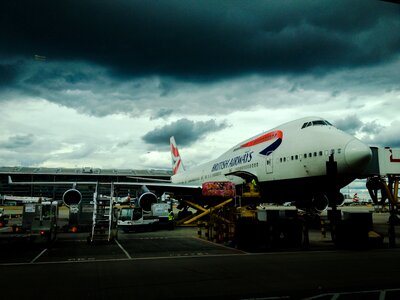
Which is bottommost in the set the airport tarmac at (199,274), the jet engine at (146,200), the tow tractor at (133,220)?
the airport tarmac at (199,274)

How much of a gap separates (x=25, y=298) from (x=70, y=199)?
17.3 metres

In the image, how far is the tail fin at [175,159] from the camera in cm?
5101

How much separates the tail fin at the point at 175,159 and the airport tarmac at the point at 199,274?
35978 mm

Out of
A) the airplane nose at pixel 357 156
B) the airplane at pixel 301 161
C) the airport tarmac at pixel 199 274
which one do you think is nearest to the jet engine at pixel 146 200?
the airplane at pixel 301 161

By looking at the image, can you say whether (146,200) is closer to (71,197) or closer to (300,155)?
(71,197)

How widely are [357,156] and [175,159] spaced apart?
3769 centimetres

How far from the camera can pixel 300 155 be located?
19.7 meters

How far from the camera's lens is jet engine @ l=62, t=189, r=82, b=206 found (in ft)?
77.0

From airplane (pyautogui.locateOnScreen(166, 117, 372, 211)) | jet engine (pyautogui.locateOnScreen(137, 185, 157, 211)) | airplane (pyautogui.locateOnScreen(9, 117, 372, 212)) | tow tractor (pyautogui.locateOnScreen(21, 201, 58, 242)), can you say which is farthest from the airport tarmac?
jet engine (pyautogui.locateOnScreen(137, 185, 157, 211))

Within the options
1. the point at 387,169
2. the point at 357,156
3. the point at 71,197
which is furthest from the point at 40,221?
the point at 387,169

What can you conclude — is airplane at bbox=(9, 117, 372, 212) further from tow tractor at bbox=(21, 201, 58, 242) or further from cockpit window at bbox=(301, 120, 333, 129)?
tow tractor at bbox=(21, 201, 58, 242)

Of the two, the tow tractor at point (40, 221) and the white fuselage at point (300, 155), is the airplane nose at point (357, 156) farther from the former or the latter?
the tow tractor at point (40, 221)

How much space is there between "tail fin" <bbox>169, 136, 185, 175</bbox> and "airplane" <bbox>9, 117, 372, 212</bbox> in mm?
22507

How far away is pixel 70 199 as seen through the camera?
23562mm
